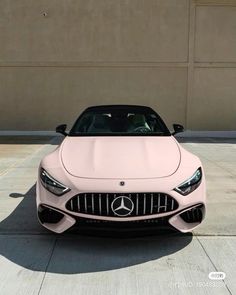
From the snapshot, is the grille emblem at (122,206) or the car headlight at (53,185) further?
the car headlight at (53,185)

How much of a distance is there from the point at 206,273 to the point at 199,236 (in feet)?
3.15

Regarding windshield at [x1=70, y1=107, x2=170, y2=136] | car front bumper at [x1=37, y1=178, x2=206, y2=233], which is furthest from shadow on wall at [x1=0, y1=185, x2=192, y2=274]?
windshield at [x1=70, y1=107, x2=170, y2=136]

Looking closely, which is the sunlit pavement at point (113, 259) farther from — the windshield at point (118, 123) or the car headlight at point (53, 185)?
the windshield at point (118, 123)

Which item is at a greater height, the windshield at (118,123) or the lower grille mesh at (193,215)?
the windshield at (118,123)

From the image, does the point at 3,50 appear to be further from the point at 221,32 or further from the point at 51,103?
the point at 221,32

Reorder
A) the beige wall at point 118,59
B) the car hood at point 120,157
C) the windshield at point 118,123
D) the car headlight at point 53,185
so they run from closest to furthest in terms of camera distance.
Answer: the car headlight at point 53,185 < the car hood at point 120,157 < the windshield at point 118,123 < the beige wall at point 118,59

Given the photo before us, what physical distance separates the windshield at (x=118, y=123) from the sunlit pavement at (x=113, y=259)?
130 cm

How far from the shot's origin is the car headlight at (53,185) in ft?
14.5

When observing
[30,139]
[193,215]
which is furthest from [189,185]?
[30,139]

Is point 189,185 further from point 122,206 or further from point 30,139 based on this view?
point 30,139

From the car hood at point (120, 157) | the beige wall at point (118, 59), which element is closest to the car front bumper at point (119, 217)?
the car hood at point (120, 157)

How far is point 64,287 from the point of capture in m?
3.81

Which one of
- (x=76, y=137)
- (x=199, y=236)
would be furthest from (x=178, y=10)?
(x=199, y=236)

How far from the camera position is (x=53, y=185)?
14.9 feet
